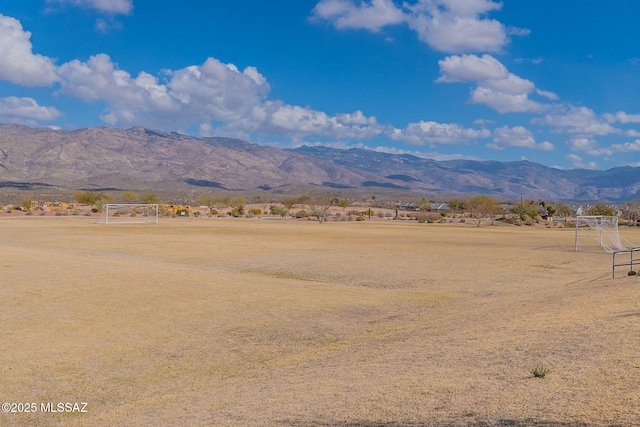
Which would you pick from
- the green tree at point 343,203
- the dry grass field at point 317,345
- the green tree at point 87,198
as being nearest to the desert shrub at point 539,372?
the dry grass field at point 317,345

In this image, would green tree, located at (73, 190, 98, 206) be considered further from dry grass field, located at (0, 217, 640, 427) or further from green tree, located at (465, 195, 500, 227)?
dry grass field, located at (0, 217, 640, 427)

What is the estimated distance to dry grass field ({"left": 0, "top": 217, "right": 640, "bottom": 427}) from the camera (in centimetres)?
825

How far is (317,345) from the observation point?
13539 millimetres

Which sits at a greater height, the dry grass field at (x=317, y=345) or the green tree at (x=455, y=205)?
the green tree at (x=455, y=205)

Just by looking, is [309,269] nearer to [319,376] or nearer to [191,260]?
[191,260]

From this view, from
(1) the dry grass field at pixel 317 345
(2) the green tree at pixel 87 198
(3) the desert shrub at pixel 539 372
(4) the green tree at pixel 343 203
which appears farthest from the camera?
(4) the green tree at pixel 343 203

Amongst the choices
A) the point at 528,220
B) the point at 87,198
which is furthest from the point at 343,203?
the point at 87,198

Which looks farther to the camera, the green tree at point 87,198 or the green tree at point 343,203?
the green tree at point 343,203

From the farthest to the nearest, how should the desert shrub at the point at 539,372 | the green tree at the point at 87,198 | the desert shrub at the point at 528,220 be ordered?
the green tree at the point at 87,198 < the desert shrub at the point at 528,220 < the desert shrub at the point at 539,372

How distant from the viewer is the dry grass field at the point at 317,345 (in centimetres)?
825

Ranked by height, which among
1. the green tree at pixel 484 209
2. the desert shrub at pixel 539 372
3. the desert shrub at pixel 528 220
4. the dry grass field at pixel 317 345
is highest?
the green tree at pixel 484 209

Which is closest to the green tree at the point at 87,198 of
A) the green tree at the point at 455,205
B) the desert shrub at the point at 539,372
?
the green tree at the point at 455,205

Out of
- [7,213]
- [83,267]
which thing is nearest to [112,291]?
[83,267]

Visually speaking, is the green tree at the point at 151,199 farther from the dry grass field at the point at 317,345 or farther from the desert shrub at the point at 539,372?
the desert shrub at the point at 539,372
